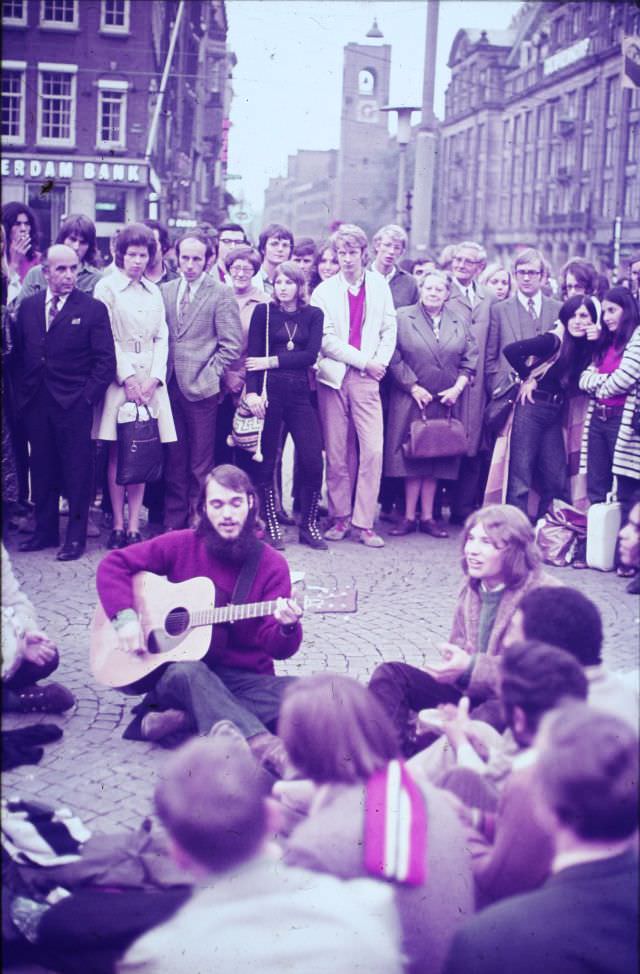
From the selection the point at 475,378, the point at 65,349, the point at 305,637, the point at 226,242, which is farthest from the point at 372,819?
the point at 226,242

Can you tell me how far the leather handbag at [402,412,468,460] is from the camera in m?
7.62

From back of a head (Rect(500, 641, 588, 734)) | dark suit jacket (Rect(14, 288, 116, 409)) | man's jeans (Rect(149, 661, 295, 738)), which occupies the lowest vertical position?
man's jeans (Rect(149, 661, 295, 738))

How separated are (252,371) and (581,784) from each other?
498cm

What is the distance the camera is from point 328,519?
7.83 m

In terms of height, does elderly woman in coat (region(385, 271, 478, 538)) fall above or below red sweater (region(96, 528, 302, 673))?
above

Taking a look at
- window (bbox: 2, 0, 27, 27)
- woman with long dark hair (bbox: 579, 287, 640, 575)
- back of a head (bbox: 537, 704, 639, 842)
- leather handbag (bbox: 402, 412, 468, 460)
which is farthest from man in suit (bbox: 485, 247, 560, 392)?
back of a head (bbox: 537, 704, 639, 842)

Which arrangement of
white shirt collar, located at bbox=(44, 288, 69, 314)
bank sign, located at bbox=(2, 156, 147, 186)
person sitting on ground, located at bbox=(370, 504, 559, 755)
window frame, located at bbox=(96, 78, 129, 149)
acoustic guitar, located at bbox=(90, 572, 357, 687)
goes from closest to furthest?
1. person sitting on ground, located at bbox=(370, 504, 559, 755)
2. acoustic guitar, located at bbox=(90, 572, 357, 687)
3. bank sign, located at bbox=(2, 156, 147, 186)
4. white shirt collar, located at bbox=(44, 288, 69, 314)
5. window frame, located at bbox=(96, 78, 129, 149)

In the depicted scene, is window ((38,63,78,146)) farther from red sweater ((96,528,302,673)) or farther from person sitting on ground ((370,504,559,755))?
person sitting on ground ((370,504,559,755))

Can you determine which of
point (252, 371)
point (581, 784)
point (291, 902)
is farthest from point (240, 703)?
point (252, 371)

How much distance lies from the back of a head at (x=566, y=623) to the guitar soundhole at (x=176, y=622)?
1404mm

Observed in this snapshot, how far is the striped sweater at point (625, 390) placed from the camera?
617cm

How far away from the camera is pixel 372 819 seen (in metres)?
2.69

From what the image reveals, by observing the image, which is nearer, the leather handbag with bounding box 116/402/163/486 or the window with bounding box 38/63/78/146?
the window with bounding box 38/63/78/146

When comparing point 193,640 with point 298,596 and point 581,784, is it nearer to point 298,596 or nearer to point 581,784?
point 298,596
